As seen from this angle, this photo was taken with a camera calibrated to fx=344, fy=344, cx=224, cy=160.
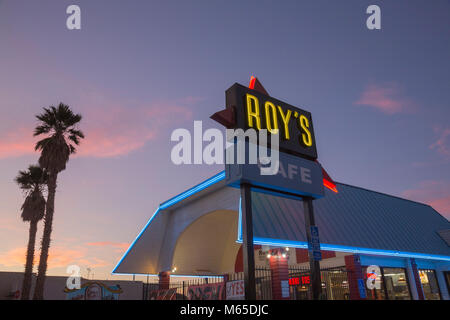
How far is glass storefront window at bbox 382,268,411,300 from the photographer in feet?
76.8

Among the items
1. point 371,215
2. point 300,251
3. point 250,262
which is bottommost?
point 250,262

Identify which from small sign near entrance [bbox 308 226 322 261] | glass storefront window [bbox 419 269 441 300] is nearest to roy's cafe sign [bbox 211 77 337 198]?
small sign near entrance [bbox 308 226 322 261]

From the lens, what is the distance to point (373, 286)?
22.2 m

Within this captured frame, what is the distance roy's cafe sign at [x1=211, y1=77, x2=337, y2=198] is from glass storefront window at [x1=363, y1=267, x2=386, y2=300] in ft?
38.5

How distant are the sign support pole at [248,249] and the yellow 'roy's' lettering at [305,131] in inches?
153

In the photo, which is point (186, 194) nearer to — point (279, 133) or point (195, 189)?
point (195, 189)

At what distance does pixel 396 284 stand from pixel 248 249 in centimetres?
1875

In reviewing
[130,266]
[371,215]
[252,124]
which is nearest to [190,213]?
[130,266]

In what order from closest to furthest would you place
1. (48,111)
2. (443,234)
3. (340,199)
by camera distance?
(340,199)
(48,111)
(443,234)

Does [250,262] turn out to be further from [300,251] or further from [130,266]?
[130,266]

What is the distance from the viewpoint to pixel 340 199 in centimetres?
2352

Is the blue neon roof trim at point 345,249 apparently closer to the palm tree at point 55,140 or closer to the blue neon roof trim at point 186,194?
the blue neon roof trim at point 186,194

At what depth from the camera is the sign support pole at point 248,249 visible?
33.8 ft
